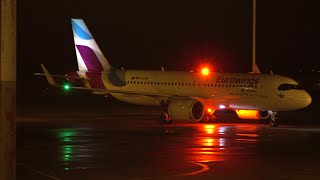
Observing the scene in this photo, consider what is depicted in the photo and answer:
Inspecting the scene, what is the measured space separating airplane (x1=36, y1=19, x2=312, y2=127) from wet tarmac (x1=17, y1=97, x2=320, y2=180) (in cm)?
128

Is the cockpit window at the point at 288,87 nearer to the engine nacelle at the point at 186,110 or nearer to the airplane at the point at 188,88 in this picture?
the airplane at the point at 188,88

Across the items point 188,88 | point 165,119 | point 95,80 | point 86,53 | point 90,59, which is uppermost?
point 86,53

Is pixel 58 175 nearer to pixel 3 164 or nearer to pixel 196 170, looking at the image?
pixel 196 170

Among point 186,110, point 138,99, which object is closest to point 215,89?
point 186,110

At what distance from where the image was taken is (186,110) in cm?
3588

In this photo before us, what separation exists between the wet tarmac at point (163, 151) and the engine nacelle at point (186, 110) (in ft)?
1.78

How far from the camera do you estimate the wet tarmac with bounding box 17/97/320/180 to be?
17109mm

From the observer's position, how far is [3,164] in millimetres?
8656

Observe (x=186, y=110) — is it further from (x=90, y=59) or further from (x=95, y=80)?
(x=90, y=59)

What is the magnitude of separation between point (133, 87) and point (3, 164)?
34.0 metres

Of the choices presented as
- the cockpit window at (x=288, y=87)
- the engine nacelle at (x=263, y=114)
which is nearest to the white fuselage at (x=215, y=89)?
the cockpit window at (x=288, y=87)

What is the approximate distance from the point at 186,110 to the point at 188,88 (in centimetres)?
441

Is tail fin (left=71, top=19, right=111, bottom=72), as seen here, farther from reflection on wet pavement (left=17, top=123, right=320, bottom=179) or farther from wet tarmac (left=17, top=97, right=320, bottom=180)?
reflection on wet pavement (left=17, top=123, right=320, bottom=179)

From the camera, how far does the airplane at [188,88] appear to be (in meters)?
35.8
